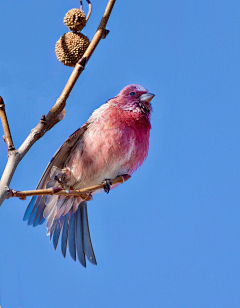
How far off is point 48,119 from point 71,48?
53cm

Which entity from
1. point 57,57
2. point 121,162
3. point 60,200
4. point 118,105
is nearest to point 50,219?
point 60,200

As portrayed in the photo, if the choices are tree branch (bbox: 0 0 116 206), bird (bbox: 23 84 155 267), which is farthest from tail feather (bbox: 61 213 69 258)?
tree branch (bbox: 0 0 116 206)

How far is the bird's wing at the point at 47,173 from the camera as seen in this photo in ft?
9.93

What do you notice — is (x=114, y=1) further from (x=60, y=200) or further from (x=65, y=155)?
(x=60, y=200)

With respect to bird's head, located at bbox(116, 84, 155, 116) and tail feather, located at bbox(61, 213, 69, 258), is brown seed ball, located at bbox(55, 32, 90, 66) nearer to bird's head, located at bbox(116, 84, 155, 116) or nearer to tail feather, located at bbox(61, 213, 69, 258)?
bird's head, located at bbox(116, 84, 155, 116)

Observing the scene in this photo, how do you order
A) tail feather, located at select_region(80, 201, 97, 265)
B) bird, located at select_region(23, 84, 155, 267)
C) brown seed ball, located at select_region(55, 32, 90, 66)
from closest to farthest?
brown seed ball, located at select_region(55, 32, 90, 66) < bird, located at select_region(23, 84, 155, 267) < tail feather, located at select_region(80, 201, 97, 265)

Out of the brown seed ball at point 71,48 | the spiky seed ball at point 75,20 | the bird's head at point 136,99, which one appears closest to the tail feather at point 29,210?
the bird's head at point 136,99

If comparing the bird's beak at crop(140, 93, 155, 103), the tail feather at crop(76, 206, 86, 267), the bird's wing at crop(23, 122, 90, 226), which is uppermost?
the bird's beak at crop(140, 93, 155, 103)

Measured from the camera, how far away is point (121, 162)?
10.4 feet

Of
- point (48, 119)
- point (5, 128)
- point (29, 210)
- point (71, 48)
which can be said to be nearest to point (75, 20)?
point (71, 48)

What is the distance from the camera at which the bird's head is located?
3.41 meters

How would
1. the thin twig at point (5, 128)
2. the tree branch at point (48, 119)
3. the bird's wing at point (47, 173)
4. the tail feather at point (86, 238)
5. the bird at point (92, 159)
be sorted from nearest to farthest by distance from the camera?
the tree branch at point (48, 119) < the thin twig at point (5, 128) < the bird's wing at point (47, 173) < the bird at point (92, 159) < the tail feather at point (86, 238)

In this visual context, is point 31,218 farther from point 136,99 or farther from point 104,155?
point 136,99

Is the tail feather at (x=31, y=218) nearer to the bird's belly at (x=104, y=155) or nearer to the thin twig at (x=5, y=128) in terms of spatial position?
the bird's belly at (x=104, y=155)
